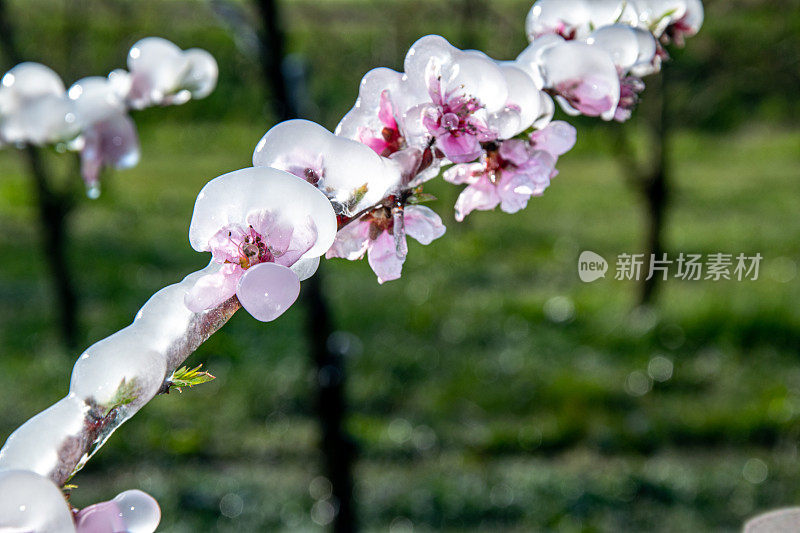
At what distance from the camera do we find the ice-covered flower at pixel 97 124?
761 mm

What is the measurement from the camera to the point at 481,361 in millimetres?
2693

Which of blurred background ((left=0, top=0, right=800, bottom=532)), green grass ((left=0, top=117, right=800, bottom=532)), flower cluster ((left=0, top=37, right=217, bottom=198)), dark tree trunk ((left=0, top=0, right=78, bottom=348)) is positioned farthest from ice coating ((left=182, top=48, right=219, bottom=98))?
dark tree trunk ((left=0, top=0, right=78, bottom=348))

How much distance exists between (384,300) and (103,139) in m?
2.51

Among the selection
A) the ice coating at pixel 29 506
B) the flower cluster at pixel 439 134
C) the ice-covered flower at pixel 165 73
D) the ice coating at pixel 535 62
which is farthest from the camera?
the ice-covered flower at pixel 165 73

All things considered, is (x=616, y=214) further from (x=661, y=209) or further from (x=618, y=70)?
(x=618, y=70)

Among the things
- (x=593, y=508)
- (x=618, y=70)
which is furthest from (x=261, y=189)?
(x=593, y=508)

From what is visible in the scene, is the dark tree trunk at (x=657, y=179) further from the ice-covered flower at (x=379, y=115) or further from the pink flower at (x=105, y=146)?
the ice-covered flower at (x=379, y=115)

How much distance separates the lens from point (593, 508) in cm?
193

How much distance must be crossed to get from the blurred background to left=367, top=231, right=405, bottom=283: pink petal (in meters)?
1.08

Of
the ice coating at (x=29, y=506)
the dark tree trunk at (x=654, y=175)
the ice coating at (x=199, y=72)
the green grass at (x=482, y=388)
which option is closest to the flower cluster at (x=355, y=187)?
the ice coating at (x=29, y=506)

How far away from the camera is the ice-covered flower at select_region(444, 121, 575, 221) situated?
488 mm

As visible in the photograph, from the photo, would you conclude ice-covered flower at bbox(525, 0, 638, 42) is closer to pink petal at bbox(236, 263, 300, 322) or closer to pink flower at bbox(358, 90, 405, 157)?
pink flower at bbox(358, 90, 405, 157)

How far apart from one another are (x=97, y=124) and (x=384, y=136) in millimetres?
438

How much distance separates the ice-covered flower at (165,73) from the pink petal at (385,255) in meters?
0.36
